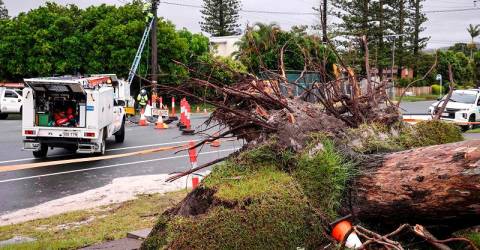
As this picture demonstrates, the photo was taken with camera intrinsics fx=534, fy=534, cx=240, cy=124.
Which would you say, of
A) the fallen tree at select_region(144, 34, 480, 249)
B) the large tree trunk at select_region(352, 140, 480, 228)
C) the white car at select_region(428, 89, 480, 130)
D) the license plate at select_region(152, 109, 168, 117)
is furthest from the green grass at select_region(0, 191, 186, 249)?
the white car at select_region(428, 89, 480, 130)

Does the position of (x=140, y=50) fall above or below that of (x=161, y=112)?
above

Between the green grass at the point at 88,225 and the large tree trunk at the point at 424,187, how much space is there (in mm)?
3255

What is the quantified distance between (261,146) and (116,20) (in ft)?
102

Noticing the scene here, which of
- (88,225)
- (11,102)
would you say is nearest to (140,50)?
(11,102)

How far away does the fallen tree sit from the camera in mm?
4004

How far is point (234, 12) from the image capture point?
190ft

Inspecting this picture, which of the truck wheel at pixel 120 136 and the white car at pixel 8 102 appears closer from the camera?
the truck wheel at pixel 120 136

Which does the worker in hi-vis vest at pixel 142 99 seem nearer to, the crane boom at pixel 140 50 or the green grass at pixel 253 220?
the crane boom at pixel 140 50

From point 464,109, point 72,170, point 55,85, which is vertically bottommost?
point 72,170

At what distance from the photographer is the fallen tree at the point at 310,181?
4004 millimetres

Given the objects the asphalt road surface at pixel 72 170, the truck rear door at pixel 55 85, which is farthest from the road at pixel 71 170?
the truck rear door at pixel 55 85

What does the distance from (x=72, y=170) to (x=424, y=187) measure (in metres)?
9.66

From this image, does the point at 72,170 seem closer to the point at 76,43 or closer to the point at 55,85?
the point at 55,85

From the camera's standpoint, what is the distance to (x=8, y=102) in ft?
91.3
